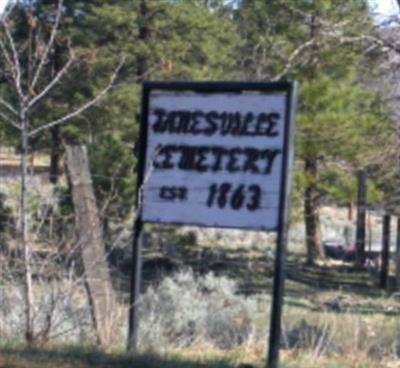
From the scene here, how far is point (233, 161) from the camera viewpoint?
9312mm

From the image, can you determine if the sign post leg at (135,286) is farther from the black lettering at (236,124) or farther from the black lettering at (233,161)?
the black lettering at (236,124)

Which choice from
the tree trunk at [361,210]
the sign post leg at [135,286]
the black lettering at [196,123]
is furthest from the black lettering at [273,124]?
the tree trunk at [361,210]

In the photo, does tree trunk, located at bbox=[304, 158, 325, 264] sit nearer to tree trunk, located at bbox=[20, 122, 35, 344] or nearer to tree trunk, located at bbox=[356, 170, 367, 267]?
tree trunk, located at bbox=[356, 170, 367, 267]

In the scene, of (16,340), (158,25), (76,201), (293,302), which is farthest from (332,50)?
(16,340)

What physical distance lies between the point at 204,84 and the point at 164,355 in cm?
242

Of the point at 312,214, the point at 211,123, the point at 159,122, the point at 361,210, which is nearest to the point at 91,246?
the point at 159,122

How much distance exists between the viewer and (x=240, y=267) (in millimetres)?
32375

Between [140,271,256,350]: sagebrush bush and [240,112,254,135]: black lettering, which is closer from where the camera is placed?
[240,112,254,135]: black lettering

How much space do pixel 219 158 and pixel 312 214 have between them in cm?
2496

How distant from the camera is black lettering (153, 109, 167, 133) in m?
9.76

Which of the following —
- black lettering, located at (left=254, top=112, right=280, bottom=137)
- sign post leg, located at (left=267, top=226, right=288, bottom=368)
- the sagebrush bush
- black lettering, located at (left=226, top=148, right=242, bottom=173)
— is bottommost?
the sagebrush bush

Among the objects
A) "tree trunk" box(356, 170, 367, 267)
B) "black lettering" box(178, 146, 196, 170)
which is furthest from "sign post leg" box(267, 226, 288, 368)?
"tree trunk" box(356, 170, 367, 267)

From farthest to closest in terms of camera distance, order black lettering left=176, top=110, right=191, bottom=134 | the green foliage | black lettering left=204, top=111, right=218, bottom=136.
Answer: the green foliage → black lettering left=176, top=110, right=191, bottom=134 → black lettering left=204, top=111, right=218, bottom=136

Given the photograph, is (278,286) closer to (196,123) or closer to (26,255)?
(196,123)
